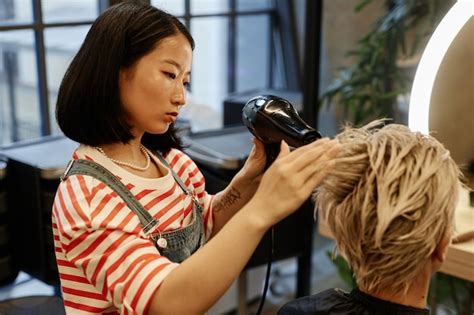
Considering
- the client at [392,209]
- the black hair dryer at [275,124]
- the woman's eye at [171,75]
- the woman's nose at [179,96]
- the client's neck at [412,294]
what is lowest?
the client's neck at [412,294]

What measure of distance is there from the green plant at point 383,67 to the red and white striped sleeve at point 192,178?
170 cm

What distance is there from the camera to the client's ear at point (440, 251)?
1092mm

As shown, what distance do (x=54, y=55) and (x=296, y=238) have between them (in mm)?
1483

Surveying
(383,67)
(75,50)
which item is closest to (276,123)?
(75,50)

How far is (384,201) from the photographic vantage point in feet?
3.42

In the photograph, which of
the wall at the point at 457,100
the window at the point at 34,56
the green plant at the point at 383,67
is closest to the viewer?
the wall at the point at 457,100

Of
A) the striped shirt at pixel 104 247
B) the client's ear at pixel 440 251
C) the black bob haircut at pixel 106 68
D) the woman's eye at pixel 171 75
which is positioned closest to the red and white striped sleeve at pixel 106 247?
the striped shirt at pixel 104 247

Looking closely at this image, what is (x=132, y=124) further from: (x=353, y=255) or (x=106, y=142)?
(x=353, y=255)

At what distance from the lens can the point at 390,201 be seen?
1.04 m

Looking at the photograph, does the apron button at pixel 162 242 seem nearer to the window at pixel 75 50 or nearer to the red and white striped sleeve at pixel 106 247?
the red and white striped sleeve at pixel 106 247

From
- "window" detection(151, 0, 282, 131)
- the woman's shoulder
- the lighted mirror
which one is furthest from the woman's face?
"window" detection(151, 0, 282, 131)

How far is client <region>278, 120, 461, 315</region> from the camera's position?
1046 mm

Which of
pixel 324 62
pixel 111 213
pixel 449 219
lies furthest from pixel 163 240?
pixel 324 62

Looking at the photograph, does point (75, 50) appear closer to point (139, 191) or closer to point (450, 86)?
point (450, 86)
